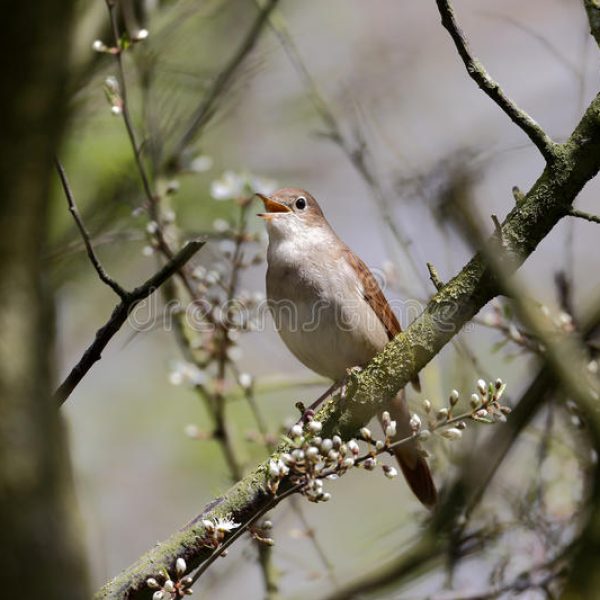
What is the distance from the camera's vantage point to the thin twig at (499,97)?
2.94 meters

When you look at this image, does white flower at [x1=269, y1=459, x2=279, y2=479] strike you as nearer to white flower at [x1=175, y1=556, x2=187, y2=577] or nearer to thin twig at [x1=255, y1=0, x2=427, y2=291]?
white flower at [x1=175, y1=556, x2=187, y2=577]

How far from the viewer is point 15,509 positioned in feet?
4.95

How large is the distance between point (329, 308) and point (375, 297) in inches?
13.0

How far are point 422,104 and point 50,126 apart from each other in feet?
21.6

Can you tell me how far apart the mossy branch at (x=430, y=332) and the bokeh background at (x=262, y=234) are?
140 mm

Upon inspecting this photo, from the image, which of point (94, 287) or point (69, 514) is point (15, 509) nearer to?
point (69, 514)

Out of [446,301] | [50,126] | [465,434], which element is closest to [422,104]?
[465,434]

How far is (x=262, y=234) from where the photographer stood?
205 inches

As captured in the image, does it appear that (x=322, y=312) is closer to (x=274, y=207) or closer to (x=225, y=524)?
(x=274, y=207)

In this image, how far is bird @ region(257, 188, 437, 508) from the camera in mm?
4852

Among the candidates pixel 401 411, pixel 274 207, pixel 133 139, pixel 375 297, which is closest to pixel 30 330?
pixel 133 139

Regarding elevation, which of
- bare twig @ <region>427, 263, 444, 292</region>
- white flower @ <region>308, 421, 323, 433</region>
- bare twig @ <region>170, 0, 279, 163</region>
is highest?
bare twig @ <region>170, 0, 279, 163</region>

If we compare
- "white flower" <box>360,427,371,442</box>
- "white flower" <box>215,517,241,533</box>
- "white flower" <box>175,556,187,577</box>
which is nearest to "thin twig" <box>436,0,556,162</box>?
"white flower" <box>360,427,371,442</box>

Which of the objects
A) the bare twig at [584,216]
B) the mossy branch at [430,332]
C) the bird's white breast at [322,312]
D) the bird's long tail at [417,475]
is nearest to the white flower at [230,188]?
the bird's white breast at [322,312]
